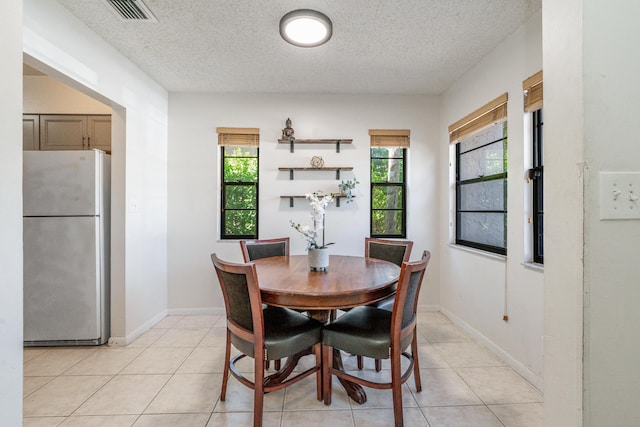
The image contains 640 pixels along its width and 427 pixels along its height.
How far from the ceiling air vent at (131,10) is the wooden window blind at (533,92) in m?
2.74

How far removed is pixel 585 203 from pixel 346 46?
6.98 ft

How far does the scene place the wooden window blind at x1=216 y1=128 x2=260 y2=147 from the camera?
10.9ft

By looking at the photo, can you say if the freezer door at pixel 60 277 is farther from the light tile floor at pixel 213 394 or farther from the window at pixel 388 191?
the window at pixel 388 191

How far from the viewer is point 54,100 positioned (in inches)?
118

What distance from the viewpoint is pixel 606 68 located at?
0.87m

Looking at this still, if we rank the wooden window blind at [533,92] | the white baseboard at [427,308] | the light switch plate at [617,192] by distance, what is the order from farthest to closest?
the white baseboard at [427,308] → the wooden window blind at [533,92] → the light switch plate at [617,192]

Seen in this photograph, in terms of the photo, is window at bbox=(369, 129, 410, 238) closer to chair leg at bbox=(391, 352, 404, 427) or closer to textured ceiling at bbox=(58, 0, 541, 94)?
textured ceiling at bbox=(58, 0, 541, 94)

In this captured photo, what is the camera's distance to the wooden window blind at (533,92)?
6.38ft

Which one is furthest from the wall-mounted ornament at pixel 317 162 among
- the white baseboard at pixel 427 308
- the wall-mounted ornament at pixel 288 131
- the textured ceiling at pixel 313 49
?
the white baseboard at pixel 427 308

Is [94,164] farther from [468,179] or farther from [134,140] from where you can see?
[468,179]

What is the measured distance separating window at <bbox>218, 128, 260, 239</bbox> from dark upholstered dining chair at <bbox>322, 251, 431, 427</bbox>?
199cm

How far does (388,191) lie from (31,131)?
390 cm

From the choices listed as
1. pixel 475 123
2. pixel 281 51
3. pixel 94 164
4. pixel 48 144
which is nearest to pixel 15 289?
pixel 94 164

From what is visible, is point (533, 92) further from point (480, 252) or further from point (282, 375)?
point (282, 375)
